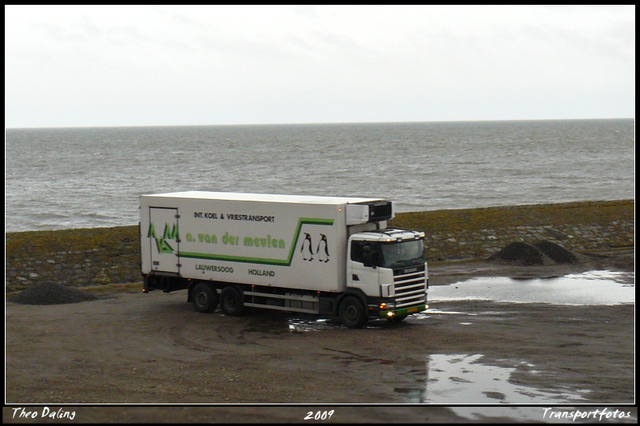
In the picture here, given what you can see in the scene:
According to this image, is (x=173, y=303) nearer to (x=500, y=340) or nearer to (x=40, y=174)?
(x=500, y=340)

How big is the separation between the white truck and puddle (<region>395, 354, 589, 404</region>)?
165 inches

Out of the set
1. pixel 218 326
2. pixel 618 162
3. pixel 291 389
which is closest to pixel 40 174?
pixel 618 162

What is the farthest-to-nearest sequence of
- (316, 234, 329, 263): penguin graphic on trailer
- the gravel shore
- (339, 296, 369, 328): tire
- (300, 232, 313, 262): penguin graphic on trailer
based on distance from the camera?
1. the gravel shore
2. (300, 232, 313, 262): penguin graphic on trailer
3. (316, 234, 329, 263): penguin graphic on trailer
4. (339, 296, 369, 328): tire

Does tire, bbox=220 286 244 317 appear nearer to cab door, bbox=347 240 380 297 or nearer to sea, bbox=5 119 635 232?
cab door, bbox=347 240 380 297

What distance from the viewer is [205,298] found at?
24.6 metres

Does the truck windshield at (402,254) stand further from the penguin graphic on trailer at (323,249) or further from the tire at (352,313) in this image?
the penguin graphic on trailer at (323,249)

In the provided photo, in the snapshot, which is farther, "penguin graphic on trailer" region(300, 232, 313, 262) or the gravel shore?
the gravel shore

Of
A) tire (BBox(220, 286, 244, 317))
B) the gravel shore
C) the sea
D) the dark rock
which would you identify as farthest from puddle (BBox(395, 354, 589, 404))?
the sea

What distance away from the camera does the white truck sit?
22000 millimetres

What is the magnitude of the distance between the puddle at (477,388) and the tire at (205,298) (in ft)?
27.9

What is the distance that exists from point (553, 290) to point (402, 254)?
25.9 feet

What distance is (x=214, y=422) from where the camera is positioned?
1205 centimetres

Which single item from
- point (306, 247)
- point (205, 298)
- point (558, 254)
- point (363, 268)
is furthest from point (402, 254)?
point (558, 254)

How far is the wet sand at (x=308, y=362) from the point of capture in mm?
14547
